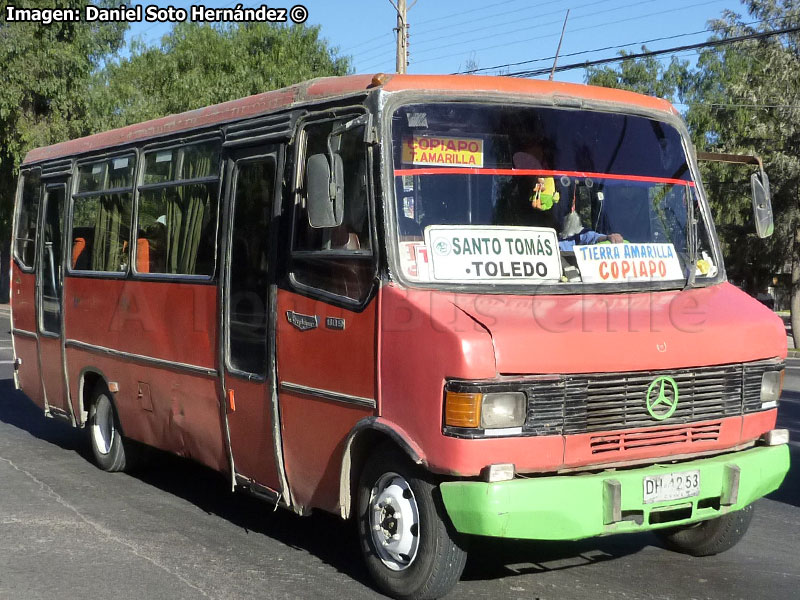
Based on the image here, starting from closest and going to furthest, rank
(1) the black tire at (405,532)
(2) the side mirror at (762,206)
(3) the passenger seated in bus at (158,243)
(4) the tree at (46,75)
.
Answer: (1) the black tire at (405,532) < (2) the side mirror at (762,206) < (3) the passenger seated in bus at (158,243) < (4) the tree at (46,75)

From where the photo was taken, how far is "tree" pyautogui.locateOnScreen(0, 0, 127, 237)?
29.2 meters

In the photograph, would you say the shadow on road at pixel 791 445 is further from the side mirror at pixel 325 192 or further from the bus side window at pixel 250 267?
the side mirror at pixel 325 192

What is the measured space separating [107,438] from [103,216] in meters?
1.89

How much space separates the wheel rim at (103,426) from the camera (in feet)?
30.1

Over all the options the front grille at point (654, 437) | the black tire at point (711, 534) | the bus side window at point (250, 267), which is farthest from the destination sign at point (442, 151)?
the black tire at point (711, 534)

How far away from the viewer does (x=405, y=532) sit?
17.7 ft

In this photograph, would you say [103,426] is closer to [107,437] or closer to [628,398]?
[107,437]

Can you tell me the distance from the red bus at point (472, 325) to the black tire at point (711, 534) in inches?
0.6

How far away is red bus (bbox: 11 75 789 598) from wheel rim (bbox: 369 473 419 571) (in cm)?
1

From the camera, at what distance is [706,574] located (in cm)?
600

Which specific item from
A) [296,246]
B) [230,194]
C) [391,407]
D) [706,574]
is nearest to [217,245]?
[230,194]

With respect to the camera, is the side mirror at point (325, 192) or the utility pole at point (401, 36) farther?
the utility pole at point (401, 36)

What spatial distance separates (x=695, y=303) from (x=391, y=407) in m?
1.79

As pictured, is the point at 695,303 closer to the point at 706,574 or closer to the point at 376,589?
the point at 706,574
